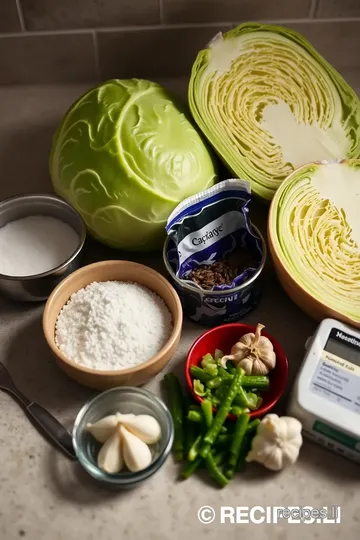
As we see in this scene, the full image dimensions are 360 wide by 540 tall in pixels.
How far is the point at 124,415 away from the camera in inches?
33.9

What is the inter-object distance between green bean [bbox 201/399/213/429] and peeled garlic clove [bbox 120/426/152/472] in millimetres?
97

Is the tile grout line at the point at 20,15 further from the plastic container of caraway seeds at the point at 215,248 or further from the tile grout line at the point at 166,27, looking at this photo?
the plastic container of caraway seeds at the point at 215,248

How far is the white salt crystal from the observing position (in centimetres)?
105

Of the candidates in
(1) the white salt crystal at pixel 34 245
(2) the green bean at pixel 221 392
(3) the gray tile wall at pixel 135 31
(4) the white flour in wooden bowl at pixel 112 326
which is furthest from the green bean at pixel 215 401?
(3) the gray tile wall at pixel 135 31

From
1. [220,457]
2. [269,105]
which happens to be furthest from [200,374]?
[269,105]

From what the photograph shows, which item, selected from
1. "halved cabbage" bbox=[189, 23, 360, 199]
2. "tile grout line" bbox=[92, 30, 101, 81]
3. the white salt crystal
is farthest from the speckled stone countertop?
"tile grout line" bbox=[92, 30, 101, 81]

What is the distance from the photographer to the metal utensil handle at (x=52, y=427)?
0.88 meters

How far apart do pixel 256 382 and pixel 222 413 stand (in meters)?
0.08

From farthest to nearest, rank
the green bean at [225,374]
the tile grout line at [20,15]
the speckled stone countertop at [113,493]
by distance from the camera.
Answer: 1. the tile grout line at [20,15]
2. the green bean at [225,374]
3. the speckled stone countertop at [113,493]

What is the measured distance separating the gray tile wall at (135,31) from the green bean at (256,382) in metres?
0.77

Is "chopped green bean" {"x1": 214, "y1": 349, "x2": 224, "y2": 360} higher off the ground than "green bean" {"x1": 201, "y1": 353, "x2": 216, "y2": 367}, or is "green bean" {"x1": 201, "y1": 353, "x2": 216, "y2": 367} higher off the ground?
"green bean" {"x1": 201, "y1": 353, "x2": 216, "y2": 367}

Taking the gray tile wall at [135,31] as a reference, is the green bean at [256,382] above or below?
below

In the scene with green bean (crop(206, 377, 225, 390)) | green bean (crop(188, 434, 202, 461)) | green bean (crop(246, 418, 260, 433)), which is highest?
green bean (crop(206, 377, 225, 390))

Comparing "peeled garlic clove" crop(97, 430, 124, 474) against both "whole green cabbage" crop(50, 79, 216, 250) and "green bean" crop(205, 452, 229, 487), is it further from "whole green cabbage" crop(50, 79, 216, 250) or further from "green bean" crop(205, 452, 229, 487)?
"whole green cabbage" crop(50, 79, 216, 250)
